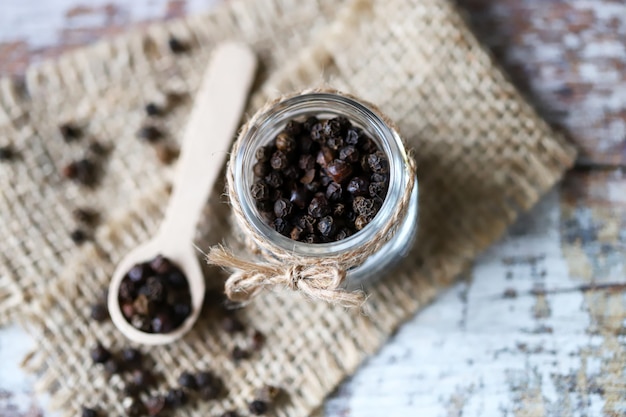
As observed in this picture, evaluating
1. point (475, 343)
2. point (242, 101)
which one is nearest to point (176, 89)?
point (242, 101)

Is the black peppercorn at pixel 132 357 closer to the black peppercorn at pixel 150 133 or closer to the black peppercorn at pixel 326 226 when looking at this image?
the black peppercorn at pixel 150 133

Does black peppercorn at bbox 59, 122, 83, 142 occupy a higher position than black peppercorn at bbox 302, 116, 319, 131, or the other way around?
black peppercorn at bbox 59, 122, 83, 142

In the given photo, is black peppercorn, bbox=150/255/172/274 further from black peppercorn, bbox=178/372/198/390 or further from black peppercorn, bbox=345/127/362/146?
black peppercorn, bbox=345/127/362/146

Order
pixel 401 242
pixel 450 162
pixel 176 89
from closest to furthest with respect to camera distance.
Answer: pixel 401 242 → pixel 450 162 → pixel 176 89

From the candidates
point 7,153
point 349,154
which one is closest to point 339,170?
point 349,154

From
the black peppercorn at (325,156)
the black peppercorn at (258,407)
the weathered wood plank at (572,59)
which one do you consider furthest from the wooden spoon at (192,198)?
the weathered wood plank at (572,59)

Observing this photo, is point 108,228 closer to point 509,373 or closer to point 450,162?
point 450,162

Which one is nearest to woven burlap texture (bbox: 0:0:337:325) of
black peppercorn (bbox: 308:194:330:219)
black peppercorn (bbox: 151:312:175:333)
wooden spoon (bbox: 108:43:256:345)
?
wooden spoon (bbox: 108:43:256:345)
